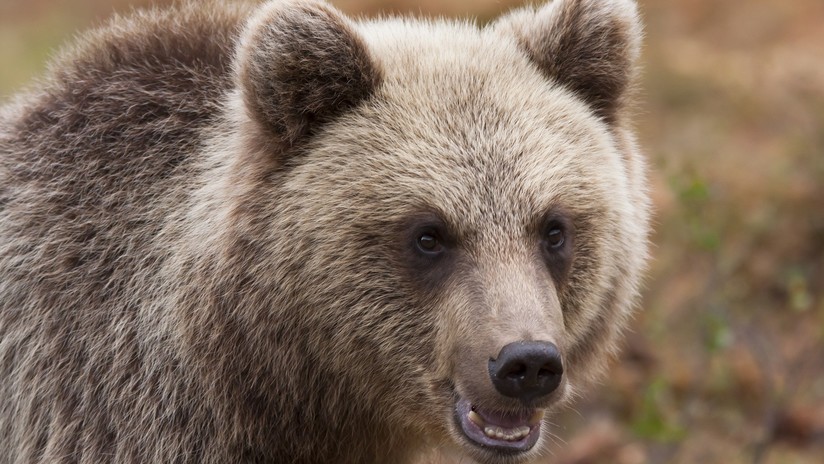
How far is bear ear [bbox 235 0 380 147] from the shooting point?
16.0 ft

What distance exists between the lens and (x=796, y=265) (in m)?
11.5

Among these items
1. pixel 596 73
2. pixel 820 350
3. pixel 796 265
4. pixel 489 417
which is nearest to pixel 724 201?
pixel 796 265

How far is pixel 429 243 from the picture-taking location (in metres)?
4.88

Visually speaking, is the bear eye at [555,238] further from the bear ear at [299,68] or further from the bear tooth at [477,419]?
the bear ear at [299,68]

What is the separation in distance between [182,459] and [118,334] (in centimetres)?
62

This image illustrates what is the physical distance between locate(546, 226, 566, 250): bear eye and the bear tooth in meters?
0.78

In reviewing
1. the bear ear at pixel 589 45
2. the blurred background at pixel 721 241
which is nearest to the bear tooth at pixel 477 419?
the blurred background at pixel 721 241

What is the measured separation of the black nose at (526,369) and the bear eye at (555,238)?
0.64 meters

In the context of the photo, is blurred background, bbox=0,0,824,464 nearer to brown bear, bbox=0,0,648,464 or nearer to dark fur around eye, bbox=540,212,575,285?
brown bear, bbox=0,0,648,464

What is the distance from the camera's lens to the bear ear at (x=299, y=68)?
487cm

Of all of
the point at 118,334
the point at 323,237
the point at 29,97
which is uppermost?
the point at 29,97

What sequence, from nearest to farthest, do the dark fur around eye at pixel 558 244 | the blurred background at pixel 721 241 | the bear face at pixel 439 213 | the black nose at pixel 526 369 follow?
1. the black nose at pixel 526 369
2. the bear face at pixel 439 213
3. the dark fur around eye at pixel 558 244
4. the blurred background at pixel 721 241

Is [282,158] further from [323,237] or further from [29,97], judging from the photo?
[29,97]

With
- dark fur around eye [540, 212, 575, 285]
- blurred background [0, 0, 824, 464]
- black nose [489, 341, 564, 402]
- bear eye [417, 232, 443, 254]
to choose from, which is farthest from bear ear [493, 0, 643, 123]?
blurred background [0, 0, 824, 464]
